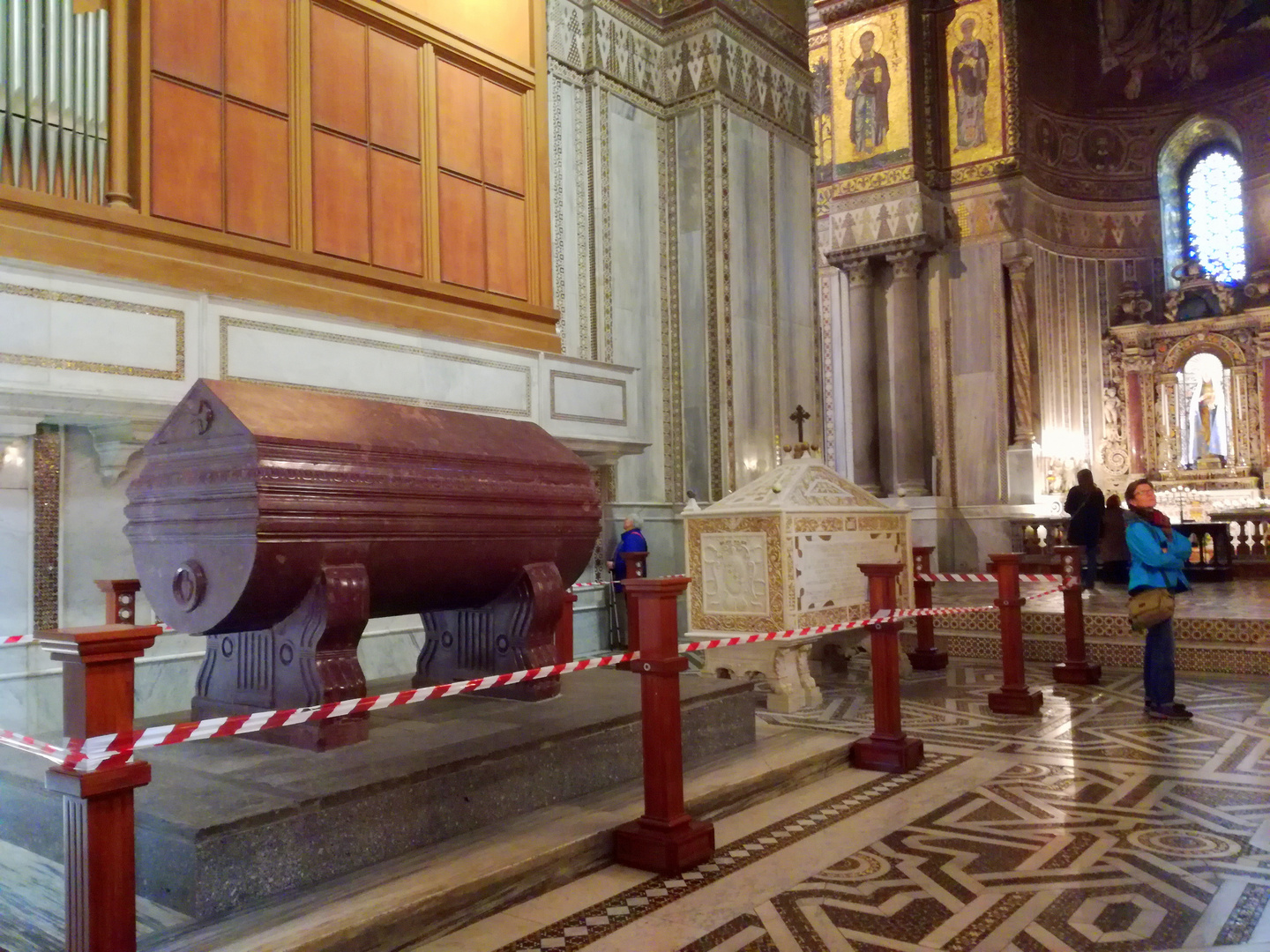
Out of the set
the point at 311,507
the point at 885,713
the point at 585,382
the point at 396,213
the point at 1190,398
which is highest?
the point at 396,213

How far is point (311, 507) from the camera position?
3256 mm

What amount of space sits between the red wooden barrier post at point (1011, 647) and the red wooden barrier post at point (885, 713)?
1.54 metres

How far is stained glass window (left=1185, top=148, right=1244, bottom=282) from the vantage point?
16.3m

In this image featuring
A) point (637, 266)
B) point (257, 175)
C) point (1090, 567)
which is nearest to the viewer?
point (257, 175)

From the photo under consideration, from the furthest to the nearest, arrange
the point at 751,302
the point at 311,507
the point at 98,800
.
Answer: the point at 751,302, the point at 311,507, the point at 98,800

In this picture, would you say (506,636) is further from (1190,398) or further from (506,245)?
(1190,398)

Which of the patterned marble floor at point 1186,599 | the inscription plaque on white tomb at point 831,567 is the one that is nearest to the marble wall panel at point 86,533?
the inscription plaque on white tomb at point 831,567

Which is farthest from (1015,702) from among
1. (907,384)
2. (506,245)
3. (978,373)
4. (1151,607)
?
(978,373)

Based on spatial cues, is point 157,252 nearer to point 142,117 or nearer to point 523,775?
point 142,117

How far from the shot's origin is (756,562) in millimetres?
6051

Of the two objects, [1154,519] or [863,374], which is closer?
[1154,519]

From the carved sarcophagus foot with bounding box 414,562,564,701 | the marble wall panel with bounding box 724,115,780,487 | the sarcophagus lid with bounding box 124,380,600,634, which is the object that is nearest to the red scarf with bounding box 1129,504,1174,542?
the carved sarcophagus foot with bounding box 414,562,564,701

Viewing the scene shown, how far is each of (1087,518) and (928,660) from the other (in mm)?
3871

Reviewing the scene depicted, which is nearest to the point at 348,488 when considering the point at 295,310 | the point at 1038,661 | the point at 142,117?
the point at 295,310
